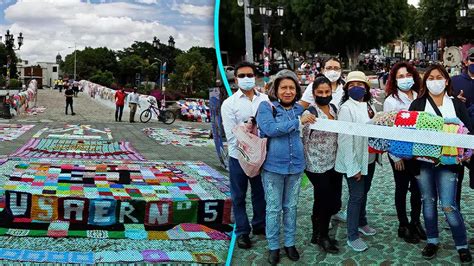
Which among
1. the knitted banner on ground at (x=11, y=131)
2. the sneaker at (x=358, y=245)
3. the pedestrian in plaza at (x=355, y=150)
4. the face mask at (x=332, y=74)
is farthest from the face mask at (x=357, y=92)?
the knitted banner on ground at (x=11, y=131)

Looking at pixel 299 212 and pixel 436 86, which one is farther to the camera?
pixel 299 212

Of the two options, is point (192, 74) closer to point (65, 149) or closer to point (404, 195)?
point (65, 149)

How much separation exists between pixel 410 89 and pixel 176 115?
4.12ft

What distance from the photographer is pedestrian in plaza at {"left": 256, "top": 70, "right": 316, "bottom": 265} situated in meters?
2.21

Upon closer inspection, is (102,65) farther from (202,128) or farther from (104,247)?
(104,247)

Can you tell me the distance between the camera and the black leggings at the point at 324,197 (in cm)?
253

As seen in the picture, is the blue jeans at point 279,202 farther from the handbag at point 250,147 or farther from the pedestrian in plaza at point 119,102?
the pedestrian in plaza at point 119,102

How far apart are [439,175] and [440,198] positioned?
120 millimetres

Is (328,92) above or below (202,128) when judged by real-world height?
above

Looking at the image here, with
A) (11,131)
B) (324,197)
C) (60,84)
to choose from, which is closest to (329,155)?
(324,197)

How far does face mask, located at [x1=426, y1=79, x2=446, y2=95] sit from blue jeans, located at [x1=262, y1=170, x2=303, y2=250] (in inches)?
26.9

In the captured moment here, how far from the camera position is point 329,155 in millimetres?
2469

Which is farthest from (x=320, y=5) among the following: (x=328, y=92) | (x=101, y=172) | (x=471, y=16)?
(x=471, y=16)

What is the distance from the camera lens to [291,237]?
2.40 metres
